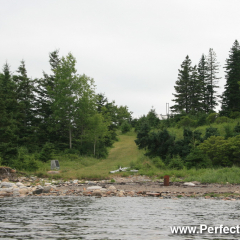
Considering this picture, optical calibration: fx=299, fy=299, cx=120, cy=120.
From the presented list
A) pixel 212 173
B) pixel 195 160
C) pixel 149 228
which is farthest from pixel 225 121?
pixel 149 228

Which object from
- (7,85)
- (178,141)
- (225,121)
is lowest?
(178,141)

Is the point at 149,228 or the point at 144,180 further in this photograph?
the point at 144,180

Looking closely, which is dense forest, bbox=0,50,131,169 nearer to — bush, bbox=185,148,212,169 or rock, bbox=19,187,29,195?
bush, bbox=185,148,212,169

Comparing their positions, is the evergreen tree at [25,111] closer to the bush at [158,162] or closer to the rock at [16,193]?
the bush at [158,162]

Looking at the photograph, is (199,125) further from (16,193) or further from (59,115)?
(16,193)

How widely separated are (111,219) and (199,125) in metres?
36.0

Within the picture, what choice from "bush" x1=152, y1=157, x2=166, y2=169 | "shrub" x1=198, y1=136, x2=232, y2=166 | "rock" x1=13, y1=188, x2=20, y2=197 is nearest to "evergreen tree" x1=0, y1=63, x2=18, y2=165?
"rock" x1=13, y1=188, x2=20, y2=197

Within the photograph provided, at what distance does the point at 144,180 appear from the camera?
20.6m

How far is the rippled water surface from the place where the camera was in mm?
6613

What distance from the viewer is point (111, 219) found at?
854 cm

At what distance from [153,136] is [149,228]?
21.3 meters

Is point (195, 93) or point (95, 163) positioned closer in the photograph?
point (95, 163)

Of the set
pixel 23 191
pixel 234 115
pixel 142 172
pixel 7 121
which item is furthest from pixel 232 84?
pixel 23 191

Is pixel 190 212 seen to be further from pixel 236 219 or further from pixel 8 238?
pixel 8 238
